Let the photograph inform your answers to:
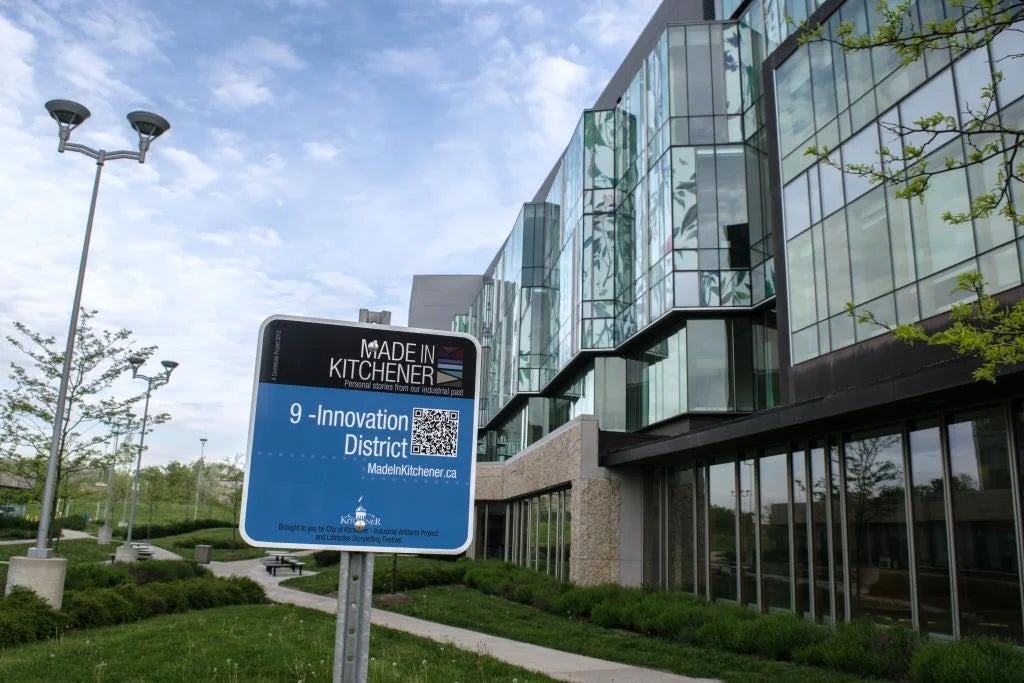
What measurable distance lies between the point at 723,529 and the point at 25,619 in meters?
12.7

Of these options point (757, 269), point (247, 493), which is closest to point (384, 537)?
point (247, 493)

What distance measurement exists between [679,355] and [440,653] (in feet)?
54.7

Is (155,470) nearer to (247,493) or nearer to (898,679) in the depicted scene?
(898,679)

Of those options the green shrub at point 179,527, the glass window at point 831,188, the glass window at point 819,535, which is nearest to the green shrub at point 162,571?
the glass window at point 819,535

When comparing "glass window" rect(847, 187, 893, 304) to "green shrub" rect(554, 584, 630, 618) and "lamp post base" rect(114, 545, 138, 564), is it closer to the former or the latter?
"green shrub" rect(554, 584, 630, 618)

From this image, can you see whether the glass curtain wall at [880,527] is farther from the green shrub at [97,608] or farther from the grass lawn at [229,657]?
the green shrub at [97,608]

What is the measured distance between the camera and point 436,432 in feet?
9.66

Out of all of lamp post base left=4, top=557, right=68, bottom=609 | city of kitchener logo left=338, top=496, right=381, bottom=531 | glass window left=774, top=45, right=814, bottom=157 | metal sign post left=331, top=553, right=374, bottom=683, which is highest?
glass window left=774, top=45, right=814, bottom=157

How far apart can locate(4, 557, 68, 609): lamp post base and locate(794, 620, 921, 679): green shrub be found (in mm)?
11425

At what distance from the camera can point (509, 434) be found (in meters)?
46.7

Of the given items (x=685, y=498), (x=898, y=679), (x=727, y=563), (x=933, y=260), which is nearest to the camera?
(x=898, y=679)

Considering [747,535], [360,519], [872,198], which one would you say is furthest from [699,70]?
[360,519]

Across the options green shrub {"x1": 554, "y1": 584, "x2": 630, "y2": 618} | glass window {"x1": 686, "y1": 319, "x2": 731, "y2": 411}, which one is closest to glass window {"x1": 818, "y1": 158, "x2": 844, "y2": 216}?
glass window {"x1": 686, "y1": 319, "x2": 731, "y2": 411}

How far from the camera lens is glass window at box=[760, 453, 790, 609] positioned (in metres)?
15.5
